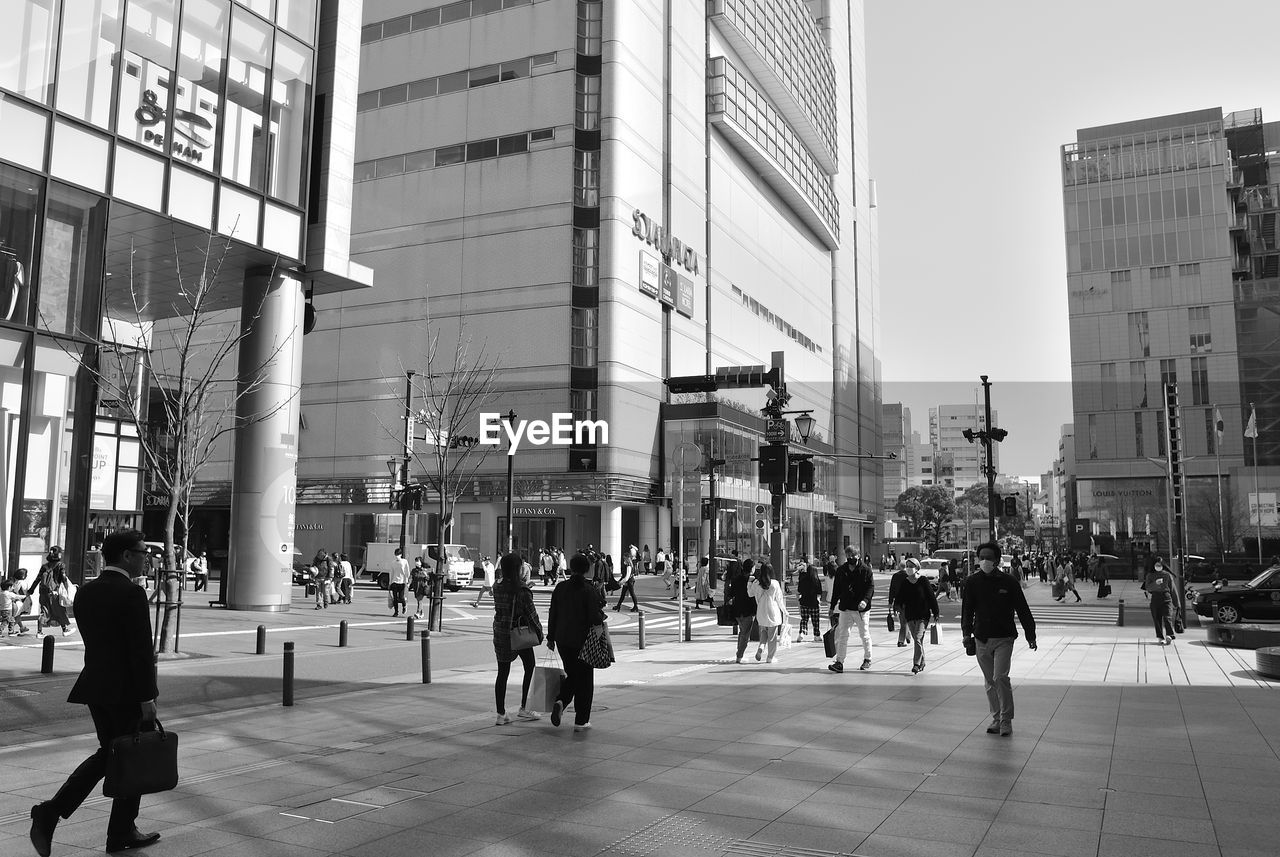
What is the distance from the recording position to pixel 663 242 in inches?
2130

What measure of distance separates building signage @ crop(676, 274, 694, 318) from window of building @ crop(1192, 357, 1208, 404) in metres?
63.9

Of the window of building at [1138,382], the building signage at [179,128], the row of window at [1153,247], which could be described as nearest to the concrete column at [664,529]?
the building signage at [179,128]

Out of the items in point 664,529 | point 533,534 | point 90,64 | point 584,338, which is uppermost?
point 584,338

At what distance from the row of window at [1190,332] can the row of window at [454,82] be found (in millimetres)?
74198

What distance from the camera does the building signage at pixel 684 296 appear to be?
182 feet

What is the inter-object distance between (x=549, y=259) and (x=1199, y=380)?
75648 millimetres

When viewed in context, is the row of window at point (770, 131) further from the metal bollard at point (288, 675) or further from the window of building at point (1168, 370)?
the metal bollard at point (288, 675)

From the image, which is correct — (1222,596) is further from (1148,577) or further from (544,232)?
(544,232)

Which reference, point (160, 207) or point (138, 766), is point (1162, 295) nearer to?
point (160, 207)

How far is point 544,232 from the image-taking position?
165 feet

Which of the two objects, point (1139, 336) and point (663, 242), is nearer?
point (663, 242)

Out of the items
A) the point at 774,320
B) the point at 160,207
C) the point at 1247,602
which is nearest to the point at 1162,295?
the point at 774,320

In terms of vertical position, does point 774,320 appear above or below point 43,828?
above

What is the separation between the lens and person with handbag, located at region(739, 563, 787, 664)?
51.0ft
